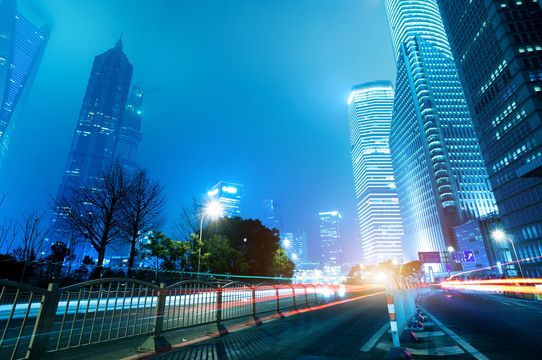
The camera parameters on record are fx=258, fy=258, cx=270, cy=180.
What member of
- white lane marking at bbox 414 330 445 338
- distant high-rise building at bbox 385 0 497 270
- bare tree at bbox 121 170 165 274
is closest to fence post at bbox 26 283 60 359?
white lane marking at bbox 414 330 445 338

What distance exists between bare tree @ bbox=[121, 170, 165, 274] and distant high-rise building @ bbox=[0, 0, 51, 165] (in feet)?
509

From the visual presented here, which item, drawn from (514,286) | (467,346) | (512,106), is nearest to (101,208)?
(467,346)

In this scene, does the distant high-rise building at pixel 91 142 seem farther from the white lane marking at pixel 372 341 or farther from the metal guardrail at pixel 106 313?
the white lane marking at pixel 372 341

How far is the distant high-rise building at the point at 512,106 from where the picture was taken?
59228mm

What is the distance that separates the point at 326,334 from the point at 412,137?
14575 cm

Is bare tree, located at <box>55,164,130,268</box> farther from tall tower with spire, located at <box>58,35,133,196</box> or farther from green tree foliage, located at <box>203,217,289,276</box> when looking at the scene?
tall tower with spire, located at <box>58,35,133,196</box>

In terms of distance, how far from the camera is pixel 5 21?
144 metres

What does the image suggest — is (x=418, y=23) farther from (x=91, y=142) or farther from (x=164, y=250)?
(x=91, y=142)

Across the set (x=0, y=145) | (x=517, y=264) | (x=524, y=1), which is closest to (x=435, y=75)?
(x=524, y=1)

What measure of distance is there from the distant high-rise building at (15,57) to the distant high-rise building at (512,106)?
7616 inches

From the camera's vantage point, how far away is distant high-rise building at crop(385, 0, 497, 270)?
10700 cm

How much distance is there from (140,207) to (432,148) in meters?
125

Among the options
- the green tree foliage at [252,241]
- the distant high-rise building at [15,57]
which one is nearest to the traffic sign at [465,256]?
the green tree foliage at [252,241]

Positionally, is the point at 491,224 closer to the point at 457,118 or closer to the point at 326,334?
the point at 457,118
